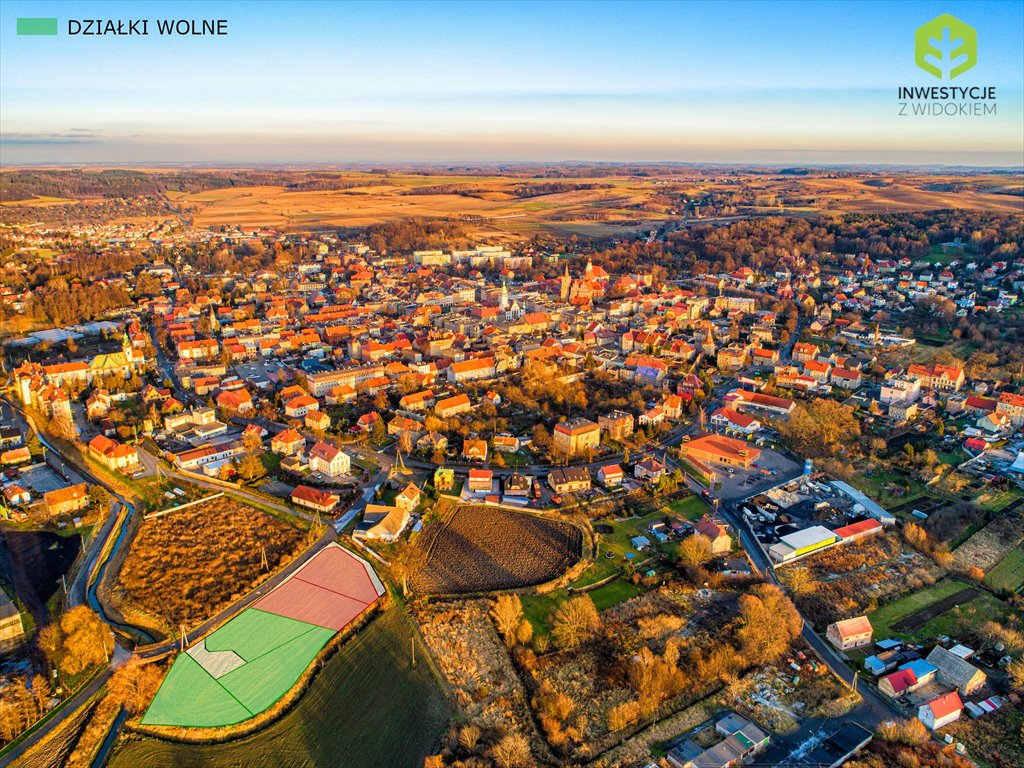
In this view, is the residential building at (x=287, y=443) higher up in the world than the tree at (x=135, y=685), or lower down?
higher up

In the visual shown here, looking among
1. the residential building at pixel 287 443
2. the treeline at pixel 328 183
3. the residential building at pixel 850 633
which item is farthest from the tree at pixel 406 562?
the treeline at pixel 328 183

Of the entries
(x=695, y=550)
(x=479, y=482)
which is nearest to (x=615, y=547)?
(x=695, y=550)

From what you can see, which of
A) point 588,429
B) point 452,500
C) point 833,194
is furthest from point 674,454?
point 833,194

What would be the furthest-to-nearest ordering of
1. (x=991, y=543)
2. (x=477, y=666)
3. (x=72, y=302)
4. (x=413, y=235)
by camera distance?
(x=413, y=235) < (x=72, y=302) < (x=991, y=543) < (x=477, y=666)

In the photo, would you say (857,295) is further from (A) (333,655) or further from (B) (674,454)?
(A) (333,655)

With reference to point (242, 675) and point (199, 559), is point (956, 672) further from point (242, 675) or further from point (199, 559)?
point (199, 559)

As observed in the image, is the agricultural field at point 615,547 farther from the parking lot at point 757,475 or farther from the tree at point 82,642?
the tree at point 82,642

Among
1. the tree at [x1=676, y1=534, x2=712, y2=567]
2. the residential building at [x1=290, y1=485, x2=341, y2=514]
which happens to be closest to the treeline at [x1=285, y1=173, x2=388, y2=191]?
the residential building at [x1=290, y1=485, x2=341, y2=514]
